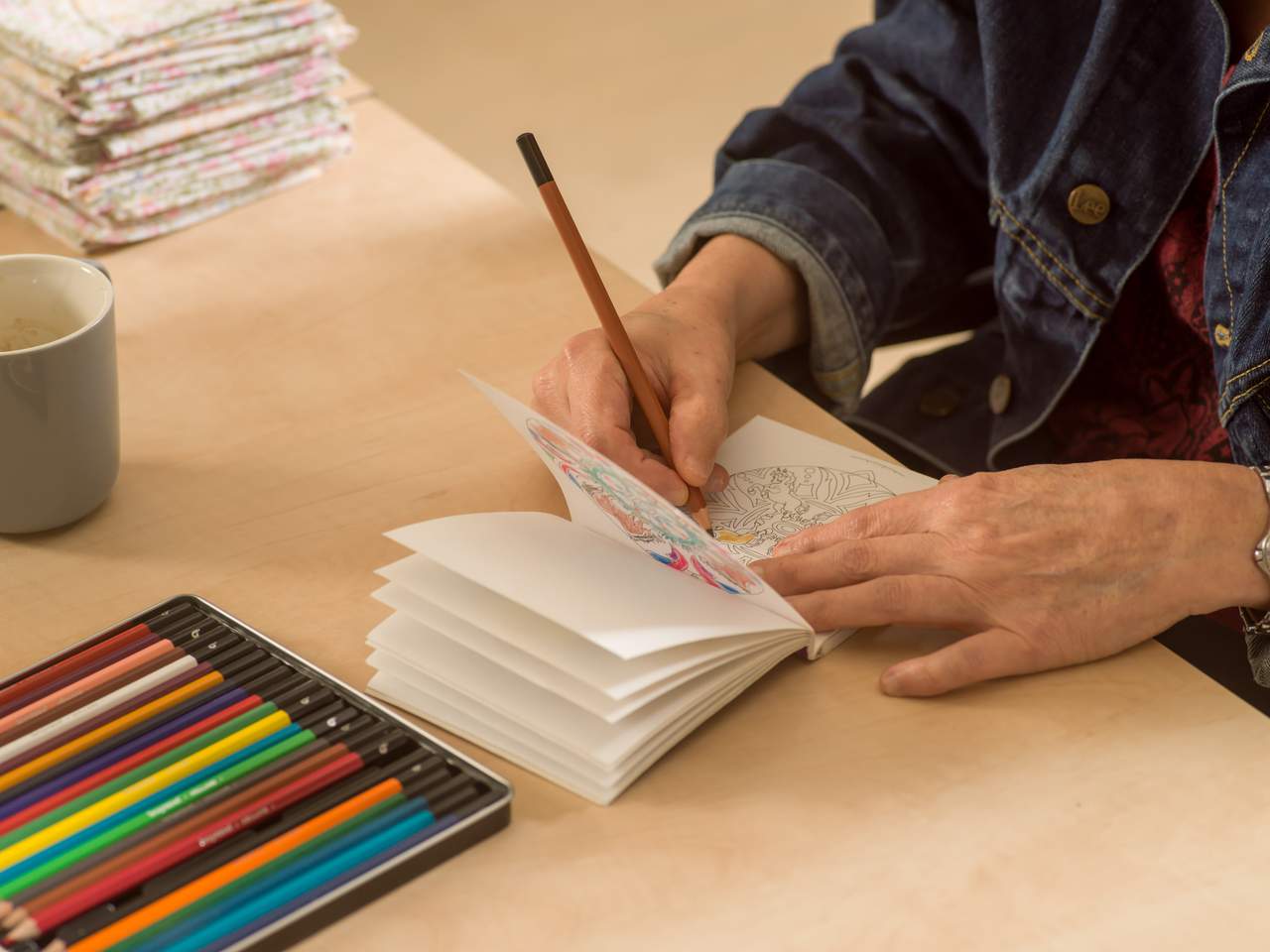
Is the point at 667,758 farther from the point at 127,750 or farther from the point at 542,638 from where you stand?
the point at 127,750

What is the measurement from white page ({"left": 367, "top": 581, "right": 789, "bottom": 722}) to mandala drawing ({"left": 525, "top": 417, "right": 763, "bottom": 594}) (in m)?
0.04

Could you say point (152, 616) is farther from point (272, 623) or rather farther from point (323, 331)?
point (323, 331)

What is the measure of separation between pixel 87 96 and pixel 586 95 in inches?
89.7

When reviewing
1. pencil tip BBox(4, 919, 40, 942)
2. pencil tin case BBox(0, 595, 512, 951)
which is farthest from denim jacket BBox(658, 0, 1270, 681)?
pencil tip BBox(4, 919, 40, 942)

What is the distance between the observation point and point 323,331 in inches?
40.1

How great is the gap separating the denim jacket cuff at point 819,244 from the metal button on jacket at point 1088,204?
0.47ft

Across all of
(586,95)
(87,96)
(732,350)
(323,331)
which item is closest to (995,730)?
(732,350)

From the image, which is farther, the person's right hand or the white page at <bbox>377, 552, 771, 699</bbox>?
the person's right hand

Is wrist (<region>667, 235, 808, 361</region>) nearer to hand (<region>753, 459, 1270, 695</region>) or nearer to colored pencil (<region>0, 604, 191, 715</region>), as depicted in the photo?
hand (<region>753, 459, 1270, 695</region>)

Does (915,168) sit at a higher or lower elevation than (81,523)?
higher

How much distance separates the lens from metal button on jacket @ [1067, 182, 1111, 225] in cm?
100

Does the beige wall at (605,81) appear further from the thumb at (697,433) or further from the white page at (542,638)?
the white page at (542,638)

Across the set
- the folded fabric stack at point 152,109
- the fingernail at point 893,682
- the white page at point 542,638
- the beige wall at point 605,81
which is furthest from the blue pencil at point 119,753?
the beige wall at point 605,81

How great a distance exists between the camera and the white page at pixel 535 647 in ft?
2.13
